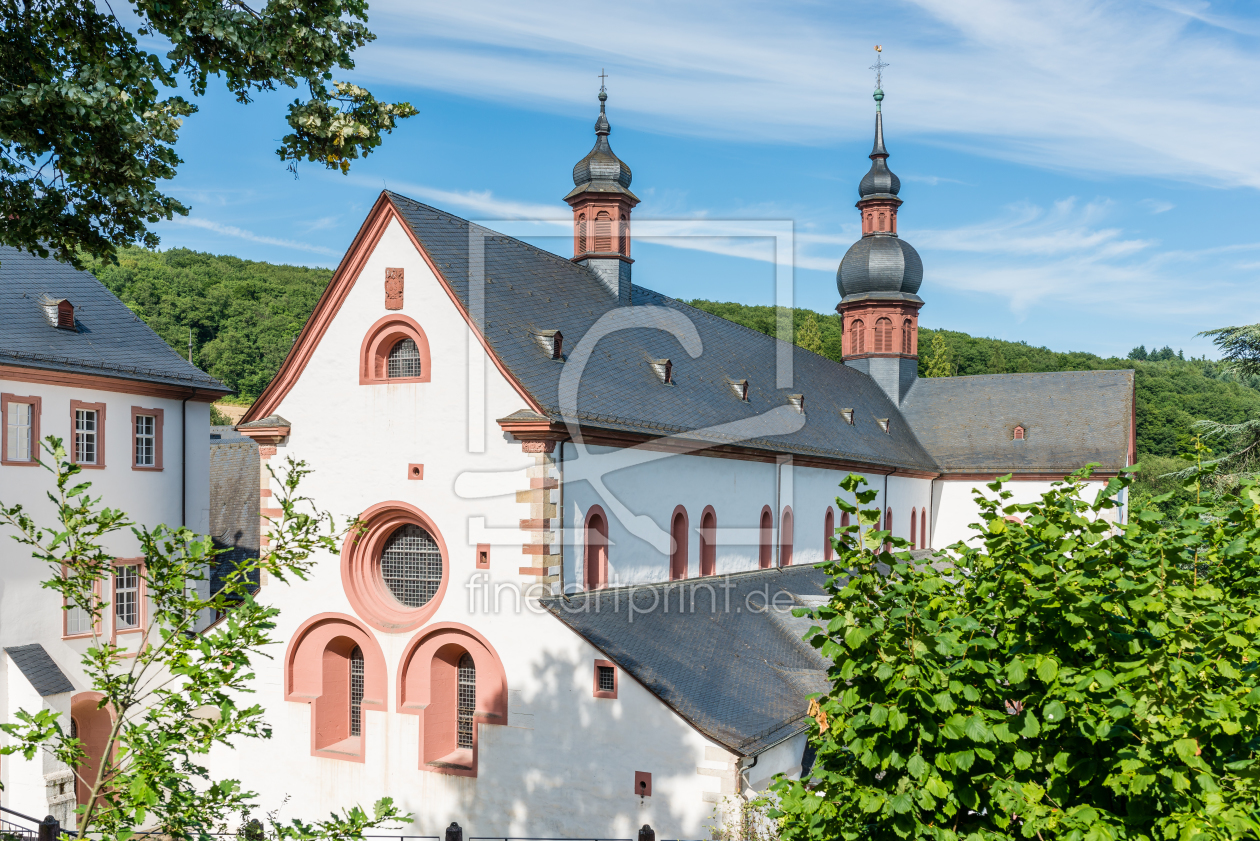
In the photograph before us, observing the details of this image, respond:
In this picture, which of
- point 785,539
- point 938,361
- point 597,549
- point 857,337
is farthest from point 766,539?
point 938,361

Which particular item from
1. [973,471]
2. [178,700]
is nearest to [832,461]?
[973,471]

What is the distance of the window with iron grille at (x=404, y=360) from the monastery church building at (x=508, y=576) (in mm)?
53

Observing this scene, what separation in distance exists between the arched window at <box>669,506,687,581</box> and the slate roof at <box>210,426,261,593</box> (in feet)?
40.6

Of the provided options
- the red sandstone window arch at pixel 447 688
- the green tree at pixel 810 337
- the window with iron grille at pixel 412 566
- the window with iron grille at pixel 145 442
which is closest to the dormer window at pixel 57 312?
the window with iron grille at pixel 145 442

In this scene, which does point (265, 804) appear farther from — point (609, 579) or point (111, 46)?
point (111, 46)

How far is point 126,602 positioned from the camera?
829 inches

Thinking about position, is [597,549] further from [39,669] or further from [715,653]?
[39,669]

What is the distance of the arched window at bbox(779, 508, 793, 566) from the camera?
77.6 ft

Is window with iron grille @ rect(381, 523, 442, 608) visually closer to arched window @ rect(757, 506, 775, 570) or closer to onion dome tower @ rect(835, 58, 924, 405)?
arched window @ rect(757, 506, 775, 570)

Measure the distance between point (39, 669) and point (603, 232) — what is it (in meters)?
15.2

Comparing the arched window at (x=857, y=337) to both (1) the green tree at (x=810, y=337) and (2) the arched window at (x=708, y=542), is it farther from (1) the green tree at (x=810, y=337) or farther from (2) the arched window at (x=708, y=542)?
(1) the green tree at (x=810, y=337)

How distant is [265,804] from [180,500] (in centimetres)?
824

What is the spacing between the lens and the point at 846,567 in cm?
619

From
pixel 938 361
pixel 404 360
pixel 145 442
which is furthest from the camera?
pixel 938 361
